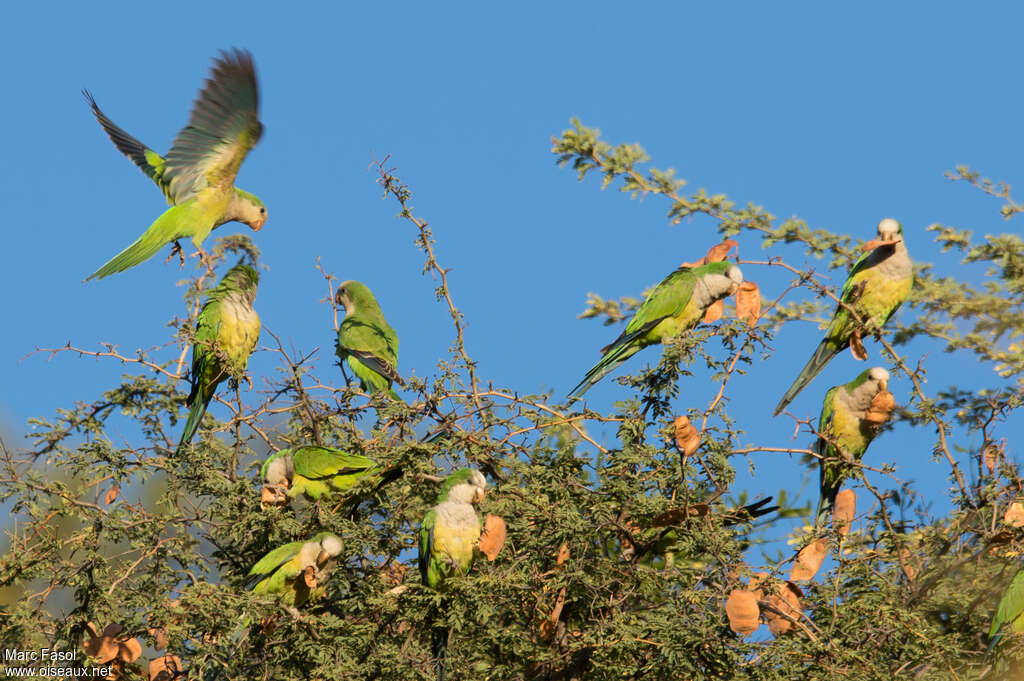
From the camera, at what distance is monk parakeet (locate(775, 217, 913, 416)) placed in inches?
219

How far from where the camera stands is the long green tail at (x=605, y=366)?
6.05 m

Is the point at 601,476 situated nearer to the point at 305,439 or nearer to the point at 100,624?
the point at 305,439

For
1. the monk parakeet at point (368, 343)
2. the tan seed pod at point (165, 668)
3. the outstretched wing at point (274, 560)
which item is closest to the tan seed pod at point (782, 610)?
the outstretched wing at point (274, 560)

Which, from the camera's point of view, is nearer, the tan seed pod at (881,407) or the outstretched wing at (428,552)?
the outstretched wing at (428,552)

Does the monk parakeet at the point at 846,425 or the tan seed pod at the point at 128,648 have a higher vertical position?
the monk parakeet at the point at 846,425

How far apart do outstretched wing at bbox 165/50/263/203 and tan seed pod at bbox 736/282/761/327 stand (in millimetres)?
3245

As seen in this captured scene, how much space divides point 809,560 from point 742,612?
2.09ft

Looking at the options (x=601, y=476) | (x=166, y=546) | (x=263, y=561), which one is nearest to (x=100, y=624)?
(x=166, y=546)

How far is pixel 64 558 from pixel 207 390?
114cm

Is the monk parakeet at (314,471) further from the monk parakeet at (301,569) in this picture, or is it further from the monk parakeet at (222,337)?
the monk parakeet at (222,337)

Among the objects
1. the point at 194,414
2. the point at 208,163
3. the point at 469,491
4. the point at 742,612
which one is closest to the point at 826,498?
the point at 742,612

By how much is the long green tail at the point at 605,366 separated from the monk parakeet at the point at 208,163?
101 inches

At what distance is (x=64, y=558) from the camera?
16.2ft

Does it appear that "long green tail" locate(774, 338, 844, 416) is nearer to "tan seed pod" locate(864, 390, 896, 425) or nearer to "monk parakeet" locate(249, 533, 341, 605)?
"tan seed pod" locate(864, 390, 896, 425)
